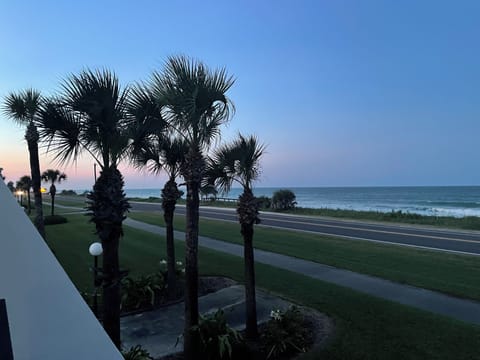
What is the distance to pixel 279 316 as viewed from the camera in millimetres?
6199

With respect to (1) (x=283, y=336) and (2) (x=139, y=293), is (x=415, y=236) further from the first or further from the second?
(2) (x=139, y=293)

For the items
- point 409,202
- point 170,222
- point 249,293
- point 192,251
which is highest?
point 170,222

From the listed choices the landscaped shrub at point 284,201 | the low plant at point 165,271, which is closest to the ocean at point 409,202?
the landscaped shrub at point 284,201

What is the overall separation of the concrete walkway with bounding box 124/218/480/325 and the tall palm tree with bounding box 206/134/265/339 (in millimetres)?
3924

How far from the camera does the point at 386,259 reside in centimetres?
1229

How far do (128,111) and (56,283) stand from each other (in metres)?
3.03

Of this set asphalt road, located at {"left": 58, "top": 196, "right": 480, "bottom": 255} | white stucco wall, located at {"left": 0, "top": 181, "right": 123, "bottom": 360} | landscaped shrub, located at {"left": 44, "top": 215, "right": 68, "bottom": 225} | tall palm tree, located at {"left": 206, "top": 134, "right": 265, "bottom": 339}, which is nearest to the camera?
white stucco wall, located at {"left": 0, "top": 181, "right": 123, "bottom": 360}

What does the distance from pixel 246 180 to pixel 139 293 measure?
4.34 metres

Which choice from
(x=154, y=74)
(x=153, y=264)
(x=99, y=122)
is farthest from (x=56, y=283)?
(x=153, y=264)

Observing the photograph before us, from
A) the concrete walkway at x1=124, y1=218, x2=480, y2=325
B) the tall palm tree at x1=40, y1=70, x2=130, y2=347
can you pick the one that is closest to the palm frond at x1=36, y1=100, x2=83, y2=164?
the tall palm tree at x1=40, y1=70, x2=130, y2=347

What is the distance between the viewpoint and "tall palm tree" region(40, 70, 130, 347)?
462 cm

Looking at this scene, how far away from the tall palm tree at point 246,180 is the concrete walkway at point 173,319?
0.88 meters

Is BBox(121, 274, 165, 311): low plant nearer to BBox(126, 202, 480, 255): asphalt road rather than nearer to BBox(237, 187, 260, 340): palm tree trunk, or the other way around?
BBox(237, 187, 260, 340): palm tree trunk

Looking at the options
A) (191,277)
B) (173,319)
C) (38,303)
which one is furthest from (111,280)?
(173,319)
